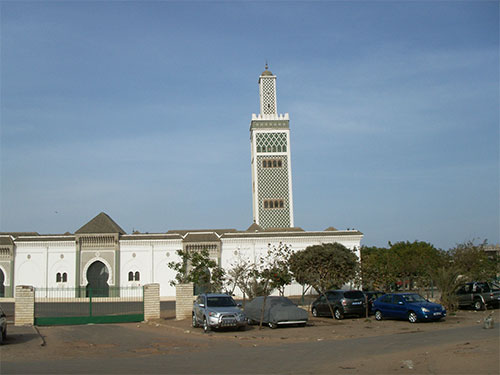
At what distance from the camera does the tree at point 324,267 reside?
29234mm

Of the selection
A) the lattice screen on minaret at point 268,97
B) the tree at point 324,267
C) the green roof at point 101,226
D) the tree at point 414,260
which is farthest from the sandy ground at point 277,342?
the lattice screen on minaret at point 268,97

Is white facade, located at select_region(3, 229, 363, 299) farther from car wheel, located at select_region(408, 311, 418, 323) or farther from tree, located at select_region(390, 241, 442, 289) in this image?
→ car wheel, located at select_region(408, 311, 418, 323)

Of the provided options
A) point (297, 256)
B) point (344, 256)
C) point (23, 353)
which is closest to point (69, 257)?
point (297, 256)

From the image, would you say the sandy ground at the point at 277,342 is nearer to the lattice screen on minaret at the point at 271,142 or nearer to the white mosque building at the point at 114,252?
the white mosque building at the point at 114,252

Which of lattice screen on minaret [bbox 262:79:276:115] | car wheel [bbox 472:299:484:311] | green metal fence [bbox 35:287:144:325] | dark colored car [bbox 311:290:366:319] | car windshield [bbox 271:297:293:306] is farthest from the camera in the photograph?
lattice screen on minaret [bbox 262:79:276:115]

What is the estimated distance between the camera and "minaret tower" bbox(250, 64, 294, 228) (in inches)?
2329

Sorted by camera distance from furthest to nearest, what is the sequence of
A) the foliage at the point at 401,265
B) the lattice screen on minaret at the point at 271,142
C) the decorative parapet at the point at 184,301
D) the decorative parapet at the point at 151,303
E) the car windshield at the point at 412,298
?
the lattice screen on minaret at the point at 271,142 < the foliage at the point at 401,265 < the decorative parapet at the point at 184,301 < the decorative parapet at the point at 151,303 < the car windshield at the point at 412,298

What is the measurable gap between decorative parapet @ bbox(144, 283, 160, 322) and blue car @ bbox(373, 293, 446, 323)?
34.0 feet

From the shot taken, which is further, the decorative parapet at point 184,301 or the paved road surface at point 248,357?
the decorative parapet at point 184,301

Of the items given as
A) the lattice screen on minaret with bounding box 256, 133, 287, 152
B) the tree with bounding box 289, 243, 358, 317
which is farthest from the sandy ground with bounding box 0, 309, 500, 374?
the lattice screen on minaret with bounding box 256, 133, 287, 152

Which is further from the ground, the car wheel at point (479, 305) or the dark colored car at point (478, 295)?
the dark colored car at point (478, 295)

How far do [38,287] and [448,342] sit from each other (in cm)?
4008

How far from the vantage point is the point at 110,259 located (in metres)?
46.2

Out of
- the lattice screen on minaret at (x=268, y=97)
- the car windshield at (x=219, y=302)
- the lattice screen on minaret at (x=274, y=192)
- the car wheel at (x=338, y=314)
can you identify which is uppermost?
the lattice screen on minaret at (x=268, y=97)
